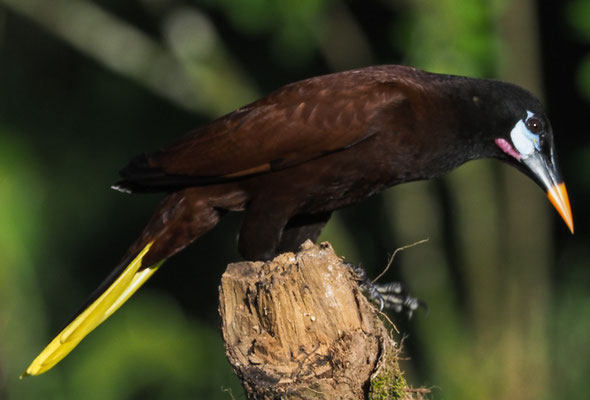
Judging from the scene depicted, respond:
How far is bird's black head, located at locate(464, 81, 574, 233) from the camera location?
10.5 feet

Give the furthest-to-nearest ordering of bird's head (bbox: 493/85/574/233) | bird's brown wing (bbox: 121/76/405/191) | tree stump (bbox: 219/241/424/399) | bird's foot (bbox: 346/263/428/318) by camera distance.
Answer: bird's head (bbox: 493/85/574/233)
bird's brown wing (bbox: 121/76/405/191)
bird's foot (bbox: 346/263/428/318)
tree stump (bbox: 219/241/424/399)

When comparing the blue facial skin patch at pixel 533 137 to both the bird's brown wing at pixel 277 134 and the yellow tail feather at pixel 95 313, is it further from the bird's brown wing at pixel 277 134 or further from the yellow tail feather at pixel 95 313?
the yellow tail feather at pixel 95 313

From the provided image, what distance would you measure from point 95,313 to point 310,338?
1225mm

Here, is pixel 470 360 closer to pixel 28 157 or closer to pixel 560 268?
pixel 560 268

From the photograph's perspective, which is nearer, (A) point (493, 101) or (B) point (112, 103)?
(A) point (493, 101)

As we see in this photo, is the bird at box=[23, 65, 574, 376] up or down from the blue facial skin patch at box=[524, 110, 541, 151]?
up

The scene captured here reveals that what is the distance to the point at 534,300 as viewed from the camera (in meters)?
5.22

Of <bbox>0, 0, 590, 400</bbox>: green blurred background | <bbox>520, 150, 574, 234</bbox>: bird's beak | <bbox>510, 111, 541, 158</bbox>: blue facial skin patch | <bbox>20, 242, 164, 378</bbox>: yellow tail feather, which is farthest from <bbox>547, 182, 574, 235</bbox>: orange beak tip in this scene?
<bbox>20, 242, 164, 378</bbox>: yellow tail feather

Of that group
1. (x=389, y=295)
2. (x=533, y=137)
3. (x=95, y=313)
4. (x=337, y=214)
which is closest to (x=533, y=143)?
(x=533, y=137)

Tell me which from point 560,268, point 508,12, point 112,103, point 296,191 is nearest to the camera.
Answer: point 296,191

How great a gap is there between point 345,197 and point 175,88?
2.60 m

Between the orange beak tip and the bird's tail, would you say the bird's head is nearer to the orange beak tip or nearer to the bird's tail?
the orange beak tip

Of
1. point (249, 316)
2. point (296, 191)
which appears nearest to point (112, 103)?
point (296, 191)

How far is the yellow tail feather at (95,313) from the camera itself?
3219 mm
